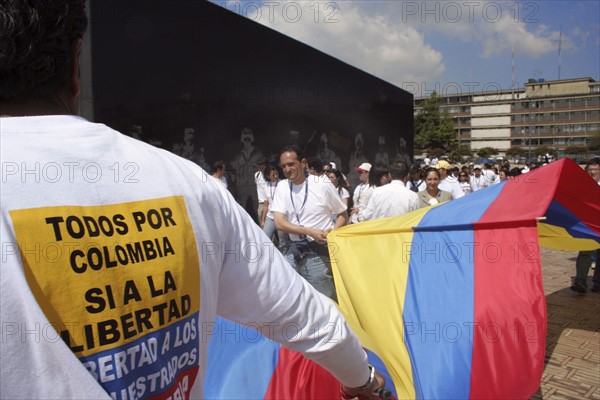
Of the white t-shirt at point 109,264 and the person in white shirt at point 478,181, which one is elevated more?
the white t-shirt at point 109,264

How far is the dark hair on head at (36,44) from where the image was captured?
0.75 meters

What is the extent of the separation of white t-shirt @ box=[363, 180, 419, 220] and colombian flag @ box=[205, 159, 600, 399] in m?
A: 0.87

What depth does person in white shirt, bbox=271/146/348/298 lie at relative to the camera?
4609 millimetres

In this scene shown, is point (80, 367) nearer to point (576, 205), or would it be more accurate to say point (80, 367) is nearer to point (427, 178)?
point (576, 205)

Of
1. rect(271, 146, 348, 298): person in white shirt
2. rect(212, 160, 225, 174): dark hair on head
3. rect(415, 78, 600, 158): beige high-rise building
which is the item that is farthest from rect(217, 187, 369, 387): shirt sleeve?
rect(415, 78, 600, 158): beige high-rise building

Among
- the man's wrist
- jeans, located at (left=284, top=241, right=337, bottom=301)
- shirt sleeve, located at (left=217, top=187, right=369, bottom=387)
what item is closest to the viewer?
shirt sleeve, located at (left=217, top=187, right=369, bottom=387)

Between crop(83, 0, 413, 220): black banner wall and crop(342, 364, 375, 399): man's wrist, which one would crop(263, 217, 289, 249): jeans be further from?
crop(342, 364, 375, 399): man's wrist

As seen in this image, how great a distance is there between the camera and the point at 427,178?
6.36 meters

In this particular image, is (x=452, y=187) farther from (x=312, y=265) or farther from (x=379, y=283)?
(x=379, y=283)

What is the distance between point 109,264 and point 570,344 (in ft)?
15.8

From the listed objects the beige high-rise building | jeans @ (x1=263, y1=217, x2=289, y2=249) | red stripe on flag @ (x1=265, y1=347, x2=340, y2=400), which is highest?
the beige high-rise building

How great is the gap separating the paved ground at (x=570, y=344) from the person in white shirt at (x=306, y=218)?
197cm

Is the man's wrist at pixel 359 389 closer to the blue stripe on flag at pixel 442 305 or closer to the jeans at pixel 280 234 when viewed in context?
the blue stripe on flag at pixel 442 305

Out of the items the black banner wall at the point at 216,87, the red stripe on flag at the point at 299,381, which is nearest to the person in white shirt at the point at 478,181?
the black banner wall at the point at 216,87
